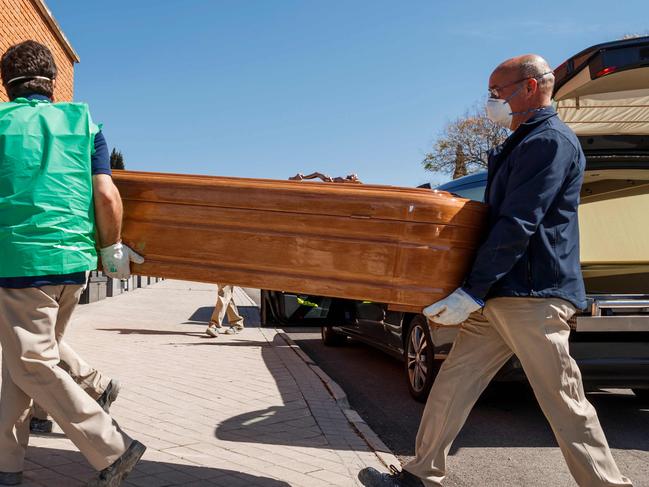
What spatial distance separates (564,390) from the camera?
2877 mm

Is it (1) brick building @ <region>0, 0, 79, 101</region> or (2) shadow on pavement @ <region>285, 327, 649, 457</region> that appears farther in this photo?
(1) brick building @ <region>0, 0, 79, 101</region>

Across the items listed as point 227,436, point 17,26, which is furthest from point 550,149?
point 17,26

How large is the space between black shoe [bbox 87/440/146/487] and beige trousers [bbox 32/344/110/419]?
3.56 feet

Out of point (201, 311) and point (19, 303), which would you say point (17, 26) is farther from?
point (19, 303)

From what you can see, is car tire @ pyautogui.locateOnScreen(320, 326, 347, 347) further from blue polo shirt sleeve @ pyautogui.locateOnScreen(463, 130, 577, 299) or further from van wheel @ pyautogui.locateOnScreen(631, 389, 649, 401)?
blue polo shirt sleeve @ pyautogui.locateOnScreen(463, 130, 577, 299)

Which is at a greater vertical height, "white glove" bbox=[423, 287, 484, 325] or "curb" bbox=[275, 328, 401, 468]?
"white glove" bbox=[423, 287, 484, 325]

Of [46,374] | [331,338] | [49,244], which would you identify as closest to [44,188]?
[49,244]

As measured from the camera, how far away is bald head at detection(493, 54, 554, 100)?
10.3 ft

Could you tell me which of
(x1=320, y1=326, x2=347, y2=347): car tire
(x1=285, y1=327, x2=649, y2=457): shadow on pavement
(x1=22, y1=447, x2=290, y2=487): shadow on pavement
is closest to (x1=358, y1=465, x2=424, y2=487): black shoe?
(x1=22, y1=447, x2=290, y2=487): shadow on pavement

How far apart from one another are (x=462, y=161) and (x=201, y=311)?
118 feet

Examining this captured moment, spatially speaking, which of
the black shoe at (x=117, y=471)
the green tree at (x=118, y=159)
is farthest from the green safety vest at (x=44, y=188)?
the green tree at (x=118, y=159)

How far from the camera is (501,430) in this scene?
533 cm

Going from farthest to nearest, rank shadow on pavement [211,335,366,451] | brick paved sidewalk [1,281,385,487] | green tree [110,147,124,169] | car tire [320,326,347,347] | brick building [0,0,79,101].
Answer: green tree [110,147,124,169], car tire [320,326,347,347], brick building [0,0,79,101], shadow on pavement [211,335,366,451], brick paved sidewalk [1,281,385,487]

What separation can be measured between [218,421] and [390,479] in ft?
6.19
